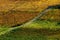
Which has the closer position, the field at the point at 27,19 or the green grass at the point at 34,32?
the green grass at the point at 34,32

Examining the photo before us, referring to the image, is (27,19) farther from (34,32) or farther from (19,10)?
(34,32)

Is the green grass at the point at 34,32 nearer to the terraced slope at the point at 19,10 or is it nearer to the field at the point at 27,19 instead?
the field at the point at 27,19

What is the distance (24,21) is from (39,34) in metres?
2.09

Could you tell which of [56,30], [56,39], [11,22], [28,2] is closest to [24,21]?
[11,22]

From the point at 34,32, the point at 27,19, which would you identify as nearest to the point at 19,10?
the point at 27,19

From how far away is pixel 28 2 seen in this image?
1446 centimetres

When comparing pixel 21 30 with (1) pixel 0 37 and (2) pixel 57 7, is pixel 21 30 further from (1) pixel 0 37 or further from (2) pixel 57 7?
(2) pixel 57 7

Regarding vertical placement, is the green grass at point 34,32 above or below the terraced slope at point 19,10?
above

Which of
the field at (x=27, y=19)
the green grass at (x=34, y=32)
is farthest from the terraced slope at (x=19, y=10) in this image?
the green grass at (x=34, y=32)

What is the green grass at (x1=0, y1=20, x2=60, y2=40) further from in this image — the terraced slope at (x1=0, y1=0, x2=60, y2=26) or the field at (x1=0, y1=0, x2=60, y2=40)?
the terraced slope at (x1=0, y1=0, x2=60, y2=26)

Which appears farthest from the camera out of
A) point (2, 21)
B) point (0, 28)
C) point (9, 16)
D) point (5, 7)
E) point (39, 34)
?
point (5, 7)

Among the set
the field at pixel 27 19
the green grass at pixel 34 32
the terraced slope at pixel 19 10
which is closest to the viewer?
the green grass at pixel 34 32

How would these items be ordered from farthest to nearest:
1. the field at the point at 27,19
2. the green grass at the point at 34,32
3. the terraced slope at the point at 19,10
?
1. the terraced slope at the point at 19,10
2. the field at the point at 27,19
3. the green grass at the point at 34,32

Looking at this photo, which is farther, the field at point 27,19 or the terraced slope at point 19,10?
the terraced slope at point 19,10
